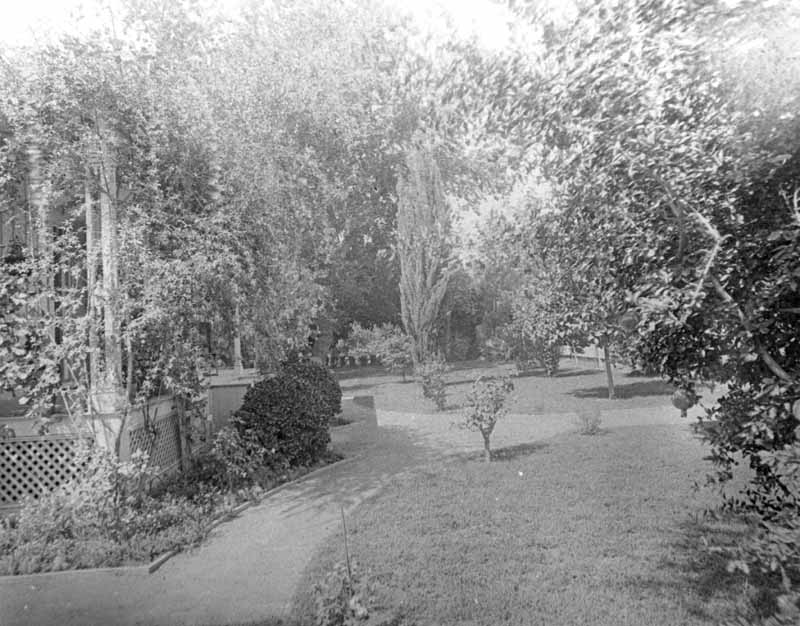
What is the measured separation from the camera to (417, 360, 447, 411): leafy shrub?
13133 millimetres

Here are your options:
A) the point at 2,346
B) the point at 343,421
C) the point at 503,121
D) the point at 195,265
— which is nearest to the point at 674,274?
the point at 503,121

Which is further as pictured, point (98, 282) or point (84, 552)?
point (98, 282)

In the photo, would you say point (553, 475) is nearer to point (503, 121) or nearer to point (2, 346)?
point (503, 121)

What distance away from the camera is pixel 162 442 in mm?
6570

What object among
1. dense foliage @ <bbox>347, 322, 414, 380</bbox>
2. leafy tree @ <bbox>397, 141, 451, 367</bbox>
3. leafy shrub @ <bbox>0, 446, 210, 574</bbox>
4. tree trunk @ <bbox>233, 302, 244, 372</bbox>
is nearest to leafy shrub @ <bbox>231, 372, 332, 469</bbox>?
tree trunk @ <bbox>233, 302, 244, 372</bbox>

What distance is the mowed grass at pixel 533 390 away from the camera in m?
12.7

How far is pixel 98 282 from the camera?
520 cm

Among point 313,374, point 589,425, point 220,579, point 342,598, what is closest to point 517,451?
point 589,425

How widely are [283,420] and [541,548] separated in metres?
3.98

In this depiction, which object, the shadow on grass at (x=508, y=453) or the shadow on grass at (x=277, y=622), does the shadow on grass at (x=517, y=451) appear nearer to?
the shadow on grass at (x=508, y=453)

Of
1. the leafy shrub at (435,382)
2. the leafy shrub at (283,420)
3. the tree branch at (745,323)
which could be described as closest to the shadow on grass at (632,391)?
the leafy shrub at (435,382)

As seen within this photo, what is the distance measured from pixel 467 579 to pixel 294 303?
4.83m

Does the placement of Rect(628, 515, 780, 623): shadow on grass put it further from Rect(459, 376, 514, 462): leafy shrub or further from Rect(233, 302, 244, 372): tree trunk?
Rect(233, 302, 244, 372): tree trunk

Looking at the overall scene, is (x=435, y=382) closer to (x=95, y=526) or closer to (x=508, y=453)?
(x=508, y=453)
